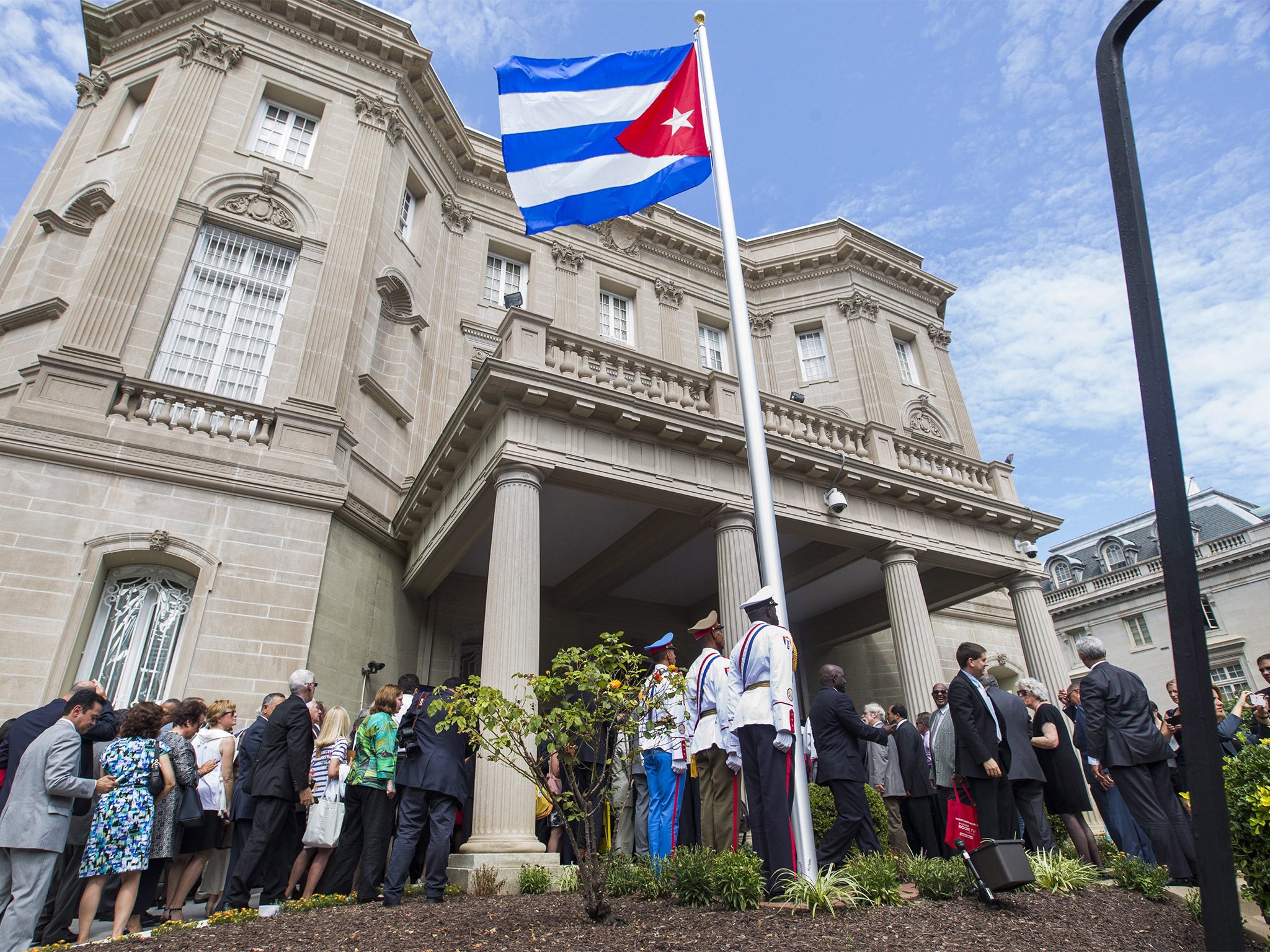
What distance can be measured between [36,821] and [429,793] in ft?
9.49

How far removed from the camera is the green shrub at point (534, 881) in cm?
737

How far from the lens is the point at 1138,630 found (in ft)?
127

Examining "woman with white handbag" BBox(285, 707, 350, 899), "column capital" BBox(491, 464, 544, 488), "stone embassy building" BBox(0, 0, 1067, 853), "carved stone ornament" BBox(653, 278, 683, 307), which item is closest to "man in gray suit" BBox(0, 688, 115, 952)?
"woman with white handbag" BBox(285, 707, 350, 899)

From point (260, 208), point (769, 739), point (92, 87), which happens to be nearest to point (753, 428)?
point (769, 739)

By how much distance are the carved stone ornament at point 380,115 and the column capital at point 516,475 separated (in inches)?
424

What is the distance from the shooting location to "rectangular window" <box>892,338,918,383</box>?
22.3 metres

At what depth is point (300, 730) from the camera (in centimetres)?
720

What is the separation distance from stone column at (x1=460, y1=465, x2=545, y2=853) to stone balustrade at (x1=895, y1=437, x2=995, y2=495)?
776 cm

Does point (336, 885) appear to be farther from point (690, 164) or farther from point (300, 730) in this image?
point (690, 164)

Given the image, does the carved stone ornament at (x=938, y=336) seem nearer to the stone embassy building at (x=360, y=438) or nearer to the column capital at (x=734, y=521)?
the stone embassy building at (x=360, y=438)

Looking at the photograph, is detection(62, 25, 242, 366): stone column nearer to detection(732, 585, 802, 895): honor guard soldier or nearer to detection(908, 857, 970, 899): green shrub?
detection(732, 585, 802, 895): honor guard soldier

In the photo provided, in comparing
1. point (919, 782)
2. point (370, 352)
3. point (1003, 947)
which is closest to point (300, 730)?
point (1003, 947)

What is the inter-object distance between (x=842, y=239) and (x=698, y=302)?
16.0ft

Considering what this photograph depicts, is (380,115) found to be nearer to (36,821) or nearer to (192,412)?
(192,412)
